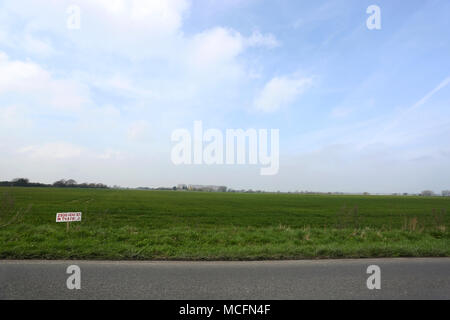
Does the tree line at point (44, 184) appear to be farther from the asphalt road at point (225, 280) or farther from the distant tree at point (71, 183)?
the asphalt road at point (225, 280)

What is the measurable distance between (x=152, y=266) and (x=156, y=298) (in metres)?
1.29

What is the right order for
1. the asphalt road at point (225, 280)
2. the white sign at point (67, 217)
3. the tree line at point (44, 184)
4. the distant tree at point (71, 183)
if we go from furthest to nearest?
the distant tree at point (71, 183) → the tree line at point (44, 184) → the white sign at point (67, 217) → the asphalt road at point (225, 280)

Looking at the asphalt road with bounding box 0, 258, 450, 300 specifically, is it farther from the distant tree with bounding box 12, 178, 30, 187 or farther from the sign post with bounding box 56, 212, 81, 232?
the distant tree with bounding box 12, 178, 30, 187

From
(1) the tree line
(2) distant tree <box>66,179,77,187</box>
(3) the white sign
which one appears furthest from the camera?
(2) distant tree <box>66,179,77,187</box>

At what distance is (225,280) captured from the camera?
12.7 ft

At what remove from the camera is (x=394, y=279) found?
4.02 m

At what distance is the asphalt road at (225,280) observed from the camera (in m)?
3.40

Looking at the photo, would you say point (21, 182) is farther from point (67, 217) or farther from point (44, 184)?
point (67, 217)

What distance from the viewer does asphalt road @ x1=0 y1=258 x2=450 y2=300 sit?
340 centimetres

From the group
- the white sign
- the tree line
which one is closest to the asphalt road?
the white sign

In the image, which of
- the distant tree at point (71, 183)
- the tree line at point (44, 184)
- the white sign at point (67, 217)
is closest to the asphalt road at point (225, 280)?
the white sign at point (67, 217)
